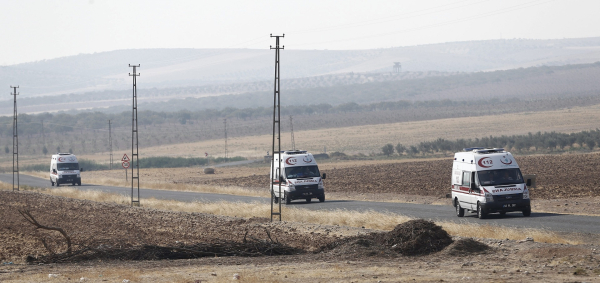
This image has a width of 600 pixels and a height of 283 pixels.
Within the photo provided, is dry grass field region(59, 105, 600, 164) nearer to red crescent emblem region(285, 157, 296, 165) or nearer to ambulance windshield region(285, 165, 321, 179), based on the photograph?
ambulance windshield region(285, 165, 321, 179)

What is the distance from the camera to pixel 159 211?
35.2m

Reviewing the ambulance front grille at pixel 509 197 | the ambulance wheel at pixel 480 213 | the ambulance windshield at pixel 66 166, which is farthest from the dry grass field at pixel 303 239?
the ambulance windshield at pixel 66 166

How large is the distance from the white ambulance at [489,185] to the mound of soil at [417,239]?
9.28 m

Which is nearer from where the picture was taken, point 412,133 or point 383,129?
point 412,133

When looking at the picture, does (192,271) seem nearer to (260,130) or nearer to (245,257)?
(245,257)

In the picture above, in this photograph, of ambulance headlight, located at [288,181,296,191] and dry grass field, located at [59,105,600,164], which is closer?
ambulance headlight, located at [288,181,296,191]

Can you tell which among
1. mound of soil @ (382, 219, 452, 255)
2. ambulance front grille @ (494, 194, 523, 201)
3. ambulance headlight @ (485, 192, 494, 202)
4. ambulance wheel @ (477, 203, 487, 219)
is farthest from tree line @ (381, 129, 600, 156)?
mound of soil @ (382, 219, 452, 255)

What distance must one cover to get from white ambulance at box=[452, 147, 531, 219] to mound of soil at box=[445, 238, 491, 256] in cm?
961

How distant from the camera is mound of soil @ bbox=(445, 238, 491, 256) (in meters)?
17.4

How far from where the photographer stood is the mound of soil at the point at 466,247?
1738 cm

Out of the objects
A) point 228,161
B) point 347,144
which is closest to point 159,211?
point 228,161

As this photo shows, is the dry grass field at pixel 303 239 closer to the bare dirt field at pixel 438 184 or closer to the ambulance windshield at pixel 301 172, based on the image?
the bare dirt field at pixel 438 184

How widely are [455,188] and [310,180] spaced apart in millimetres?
10341

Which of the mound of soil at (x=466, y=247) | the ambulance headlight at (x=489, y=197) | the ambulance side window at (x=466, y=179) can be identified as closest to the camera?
the mound of soil at (x=466, y=247)
